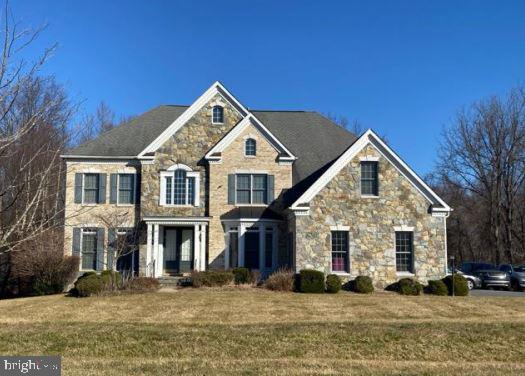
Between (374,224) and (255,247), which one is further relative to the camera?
(255,247)

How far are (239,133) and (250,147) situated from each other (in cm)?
91

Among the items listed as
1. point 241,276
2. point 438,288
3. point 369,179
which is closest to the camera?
point 438,288

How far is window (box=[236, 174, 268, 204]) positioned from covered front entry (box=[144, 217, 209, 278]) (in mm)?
2231

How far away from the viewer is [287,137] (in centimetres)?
Result: 3050

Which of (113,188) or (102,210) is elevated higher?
(113,188)

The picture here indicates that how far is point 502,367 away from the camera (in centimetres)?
934

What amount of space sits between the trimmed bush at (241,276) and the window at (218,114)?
849cm

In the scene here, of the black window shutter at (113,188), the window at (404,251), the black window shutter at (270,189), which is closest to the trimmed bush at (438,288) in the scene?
the window at (404,251)

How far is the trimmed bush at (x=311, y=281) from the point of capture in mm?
20922

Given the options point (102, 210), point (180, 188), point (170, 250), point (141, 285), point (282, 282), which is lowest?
point (141, 285)

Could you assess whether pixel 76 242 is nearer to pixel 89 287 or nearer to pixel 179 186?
pixel 179 186

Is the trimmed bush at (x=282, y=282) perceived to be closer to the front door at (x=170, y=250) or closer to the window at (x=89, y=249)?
the front door at (x=170, y=250)

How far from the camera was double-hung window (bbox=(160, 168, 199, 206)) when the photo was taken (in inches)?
1048

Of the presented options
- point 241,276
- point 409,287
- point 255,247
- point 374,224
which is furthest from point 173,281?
point 409,287
